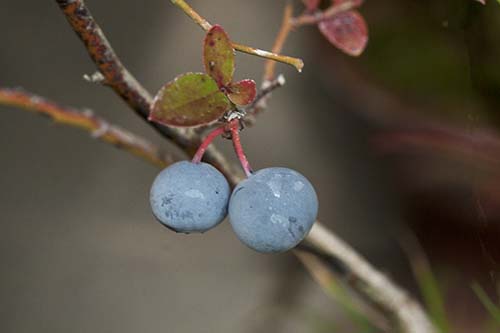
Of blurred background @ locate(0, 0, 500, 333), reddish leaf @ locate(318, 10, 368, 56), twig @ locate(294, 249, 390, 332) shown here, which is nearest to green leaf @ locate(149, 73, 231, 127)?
reddish leaf @ locate(318, 10, 368, 56)

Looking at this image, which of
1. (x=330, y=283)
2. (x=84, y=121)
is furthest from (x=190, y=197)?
(x=330, y=283)

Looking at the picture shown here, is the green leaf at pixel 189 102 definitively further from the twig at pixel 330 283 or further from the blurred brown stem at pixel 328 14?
the twig at pixel 330 283

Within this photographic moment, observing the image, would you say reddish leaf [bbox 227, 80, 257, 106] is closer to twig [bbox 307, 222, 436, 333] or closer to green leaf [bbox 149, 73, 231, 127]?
green leaf [bbox 149, 73, 231, 127]

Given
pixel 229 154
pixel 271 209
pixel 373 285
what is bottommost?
pixel 229 154

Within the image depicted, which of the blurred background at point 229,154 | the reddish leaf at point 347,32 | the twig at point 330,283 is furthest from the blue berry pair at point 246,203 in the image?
the blurred background at point 229,154

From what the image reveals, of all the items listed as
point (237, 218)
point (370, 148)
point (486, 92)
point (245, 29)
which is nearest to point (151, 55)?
point (245, 29)

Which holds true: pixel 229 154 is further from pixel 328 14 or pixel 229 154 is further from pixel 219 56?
pixel 219 56

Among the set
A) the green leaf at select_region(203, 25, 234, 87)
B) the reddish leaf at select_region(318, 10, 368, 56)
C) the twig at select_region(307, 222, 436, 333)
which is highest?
the green leaf at select_region(203, 25, 234, 87)

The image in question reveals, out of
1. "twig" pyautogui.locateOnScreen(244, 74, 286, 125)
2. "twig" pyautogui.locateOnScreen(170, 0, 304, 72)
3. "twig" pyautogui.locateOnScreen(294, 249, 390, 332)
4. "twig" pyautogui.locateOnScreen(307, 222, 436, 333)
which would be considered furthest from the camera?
"twig" pyautogui.locateOnScreen(294, 249, 390, 332)
